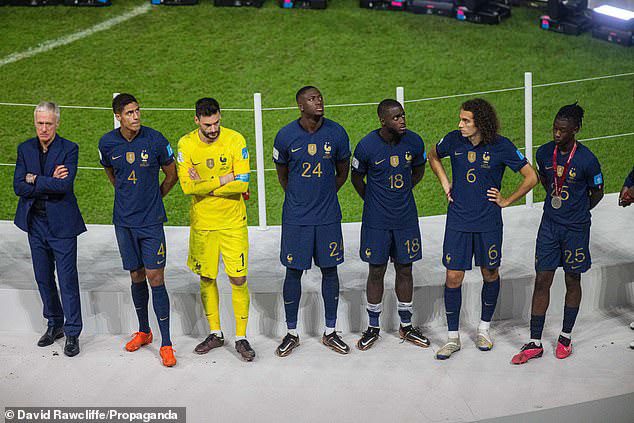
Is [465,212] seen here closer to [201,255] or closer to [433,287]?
[433,287]

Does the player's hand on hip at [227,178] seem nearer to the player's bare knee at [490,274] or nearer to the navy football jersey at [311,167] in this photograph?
the navy football jersey at [311,167]

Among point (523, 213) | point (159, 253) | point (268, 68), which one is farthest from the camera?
point (268, 68)

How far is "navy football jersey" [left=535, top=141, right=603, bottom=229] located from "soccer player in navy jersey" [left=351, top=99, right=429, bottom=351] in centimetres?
80

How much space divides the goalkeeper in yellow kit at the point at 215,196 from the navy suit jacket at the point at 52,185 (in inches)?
28.3

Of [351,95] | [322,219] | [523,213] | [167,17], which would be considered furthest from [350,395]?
[167,17]

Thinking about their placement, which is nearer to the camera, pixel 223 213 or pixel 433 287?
pixel 223 213

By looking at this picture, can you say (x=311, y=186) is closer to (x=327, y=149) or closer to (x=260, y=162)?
(x=327, y=149)

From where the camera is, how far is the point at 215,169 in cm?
734

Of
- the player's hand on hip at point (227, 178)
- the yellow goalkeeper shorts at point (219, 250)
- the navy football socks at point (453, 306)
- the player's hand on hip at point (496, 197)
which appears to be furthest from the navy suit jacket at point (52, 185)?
the player's hand on hip at point (496, 197)

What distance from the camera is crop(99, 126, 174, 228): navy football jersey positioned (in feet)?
24.0

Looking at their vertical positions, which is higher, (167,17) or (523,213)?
(167,17)

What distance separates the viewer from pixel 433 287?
8.10 metres

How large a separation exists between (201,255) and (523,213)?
3.10 m

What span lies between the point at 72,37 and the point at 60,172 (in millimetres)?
7907
